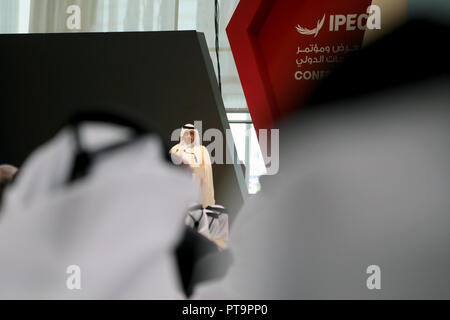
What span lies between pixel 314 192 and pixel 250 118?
119mm

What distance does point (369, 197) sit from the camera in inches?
20.8

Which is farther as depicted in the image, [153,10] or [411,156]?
[153,10]

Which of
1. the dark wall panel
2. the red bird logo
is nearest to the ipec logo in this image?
the red bird logo

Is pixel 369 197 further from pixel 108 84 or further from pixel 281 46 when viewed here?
pixel 108 84

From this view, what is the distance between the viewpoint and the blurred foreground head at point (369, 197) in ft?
1.71

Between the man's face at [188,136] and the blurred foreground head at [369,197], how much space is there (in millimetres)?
105

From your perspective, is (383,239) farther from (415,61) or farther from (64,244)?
(64,244)

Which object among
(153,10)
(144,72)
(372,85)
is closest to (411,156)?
(372,85)

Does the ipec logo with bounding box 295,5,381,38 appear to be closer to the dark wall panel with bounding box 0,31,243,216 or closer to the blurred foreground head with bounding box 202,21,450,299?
the blurred foreground head with bounding box 202,21,450,299

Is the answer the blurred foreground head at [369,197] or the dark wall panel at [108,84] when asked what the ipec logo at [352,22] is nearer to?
the blurred foreground head at [369,197]

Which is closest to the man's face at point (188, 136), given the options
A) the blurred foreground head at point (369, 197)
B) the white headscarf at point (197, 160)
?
the white headscarf at point (197, 160)

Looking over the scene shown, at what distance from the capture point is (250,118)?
1.95 ft

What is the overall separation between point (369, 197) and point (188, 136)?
0.67 feet

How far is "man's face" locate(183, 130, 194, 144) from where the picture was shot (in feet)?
1.87
